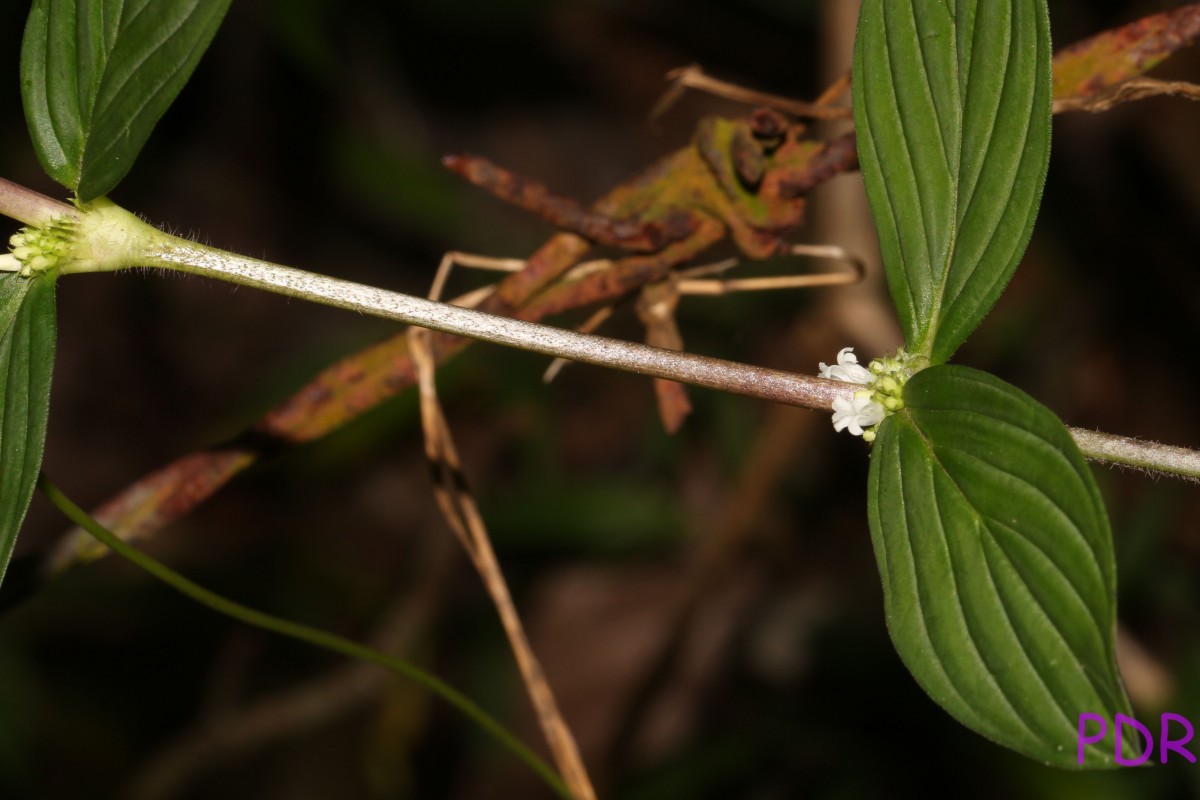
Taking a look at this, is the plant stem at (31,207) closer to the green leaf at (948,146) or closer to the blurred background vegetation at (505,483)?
the green leaf at (948,146)

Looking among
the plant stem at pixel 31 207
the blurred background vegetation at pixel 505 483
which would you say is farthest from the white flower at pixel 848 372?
the blurred background vegetation at pixel 505 483

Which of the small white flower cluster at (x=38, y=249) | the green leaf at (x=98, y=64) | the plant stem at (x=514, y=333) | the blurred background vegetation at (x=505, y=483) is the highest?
the green leaf at (x=98, y=64)

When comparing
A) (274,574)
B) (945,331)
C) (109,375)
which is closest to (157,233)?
(945,331)

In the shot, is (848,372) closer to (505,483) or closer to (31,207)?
(31,207)

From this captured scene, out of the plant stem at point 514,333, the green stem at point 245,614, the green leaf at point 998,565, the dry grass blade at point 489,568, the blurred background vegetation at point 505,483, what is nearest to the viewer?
the green leaf at point 998,565

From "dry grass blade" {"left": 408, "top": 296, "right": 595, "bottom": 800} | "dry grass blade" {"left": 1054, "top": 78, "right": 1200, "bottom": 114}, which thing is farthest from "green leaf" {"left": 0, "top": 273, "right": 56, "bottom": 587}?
"dry grass blade" {"left": 1054, "top": 78, "right": 1200, "bottom": 114}

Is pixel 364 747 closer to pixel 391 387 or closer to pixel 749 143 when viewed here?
pixel 391 387

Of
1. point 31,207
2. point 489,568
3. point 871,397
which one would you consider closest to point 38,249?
point 31,207

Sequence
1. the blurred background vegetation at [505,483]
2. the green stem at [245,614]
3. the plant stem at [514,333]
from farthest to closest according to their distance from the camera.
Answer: the blurred background vegetation at [505,483]
the green stem at [245,614]
the plant stem at [514,333]
